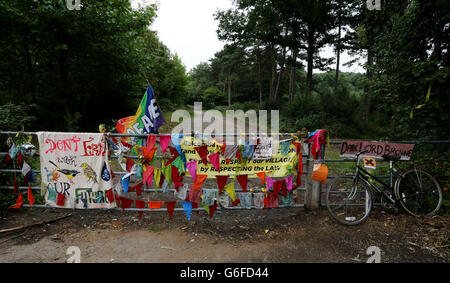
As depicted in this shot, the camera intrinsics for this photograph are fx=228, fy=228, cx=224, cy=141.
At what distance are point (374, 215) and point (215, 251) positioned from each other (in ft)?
10.3

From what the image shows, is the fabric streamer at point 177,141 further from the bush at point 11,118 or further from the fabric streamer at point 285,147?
the bush at point 11,118

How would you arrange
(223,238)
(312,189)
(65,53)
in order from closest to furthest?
(223,238)
(312,189)
(65,53)

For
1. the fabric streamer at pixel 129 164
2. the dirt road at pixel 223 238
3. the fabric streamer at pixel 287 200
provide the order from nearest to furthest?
the dirt road at pixel 223 238
the fabric streamer at pixel 129 164
the fabric streamer at pixel 287 200

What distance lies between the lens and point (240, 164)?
13.4 ft

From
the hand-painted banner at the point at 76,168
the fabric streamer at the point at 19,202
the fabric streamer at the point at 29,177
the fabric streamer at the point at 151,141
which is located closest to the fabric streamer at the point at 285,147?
the fabric streamer at the point at 151,141

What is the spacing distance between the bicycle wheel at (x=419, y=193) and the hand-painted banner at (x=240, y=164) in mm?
2029

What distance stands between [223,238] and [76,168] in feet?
9.33

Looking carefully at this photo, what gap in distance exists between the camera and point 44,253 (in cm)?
334

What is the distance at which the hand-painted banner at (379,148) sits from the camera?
4285 millimetres

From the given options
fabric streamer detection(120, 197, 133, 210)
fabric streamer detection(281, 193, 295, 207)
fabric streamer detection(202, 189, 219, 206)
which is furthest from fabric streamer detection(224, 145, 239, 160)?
fabric streamer detection(120, 197, 133, 210)

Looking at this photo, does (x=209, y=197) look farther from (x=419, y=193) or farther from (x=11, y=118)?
(x=11, y=118)

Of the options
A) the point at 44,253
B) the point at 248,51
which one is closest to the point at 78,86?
the point at 44,253

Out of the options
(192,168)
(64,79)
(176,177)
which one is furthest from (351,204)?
(64,79)

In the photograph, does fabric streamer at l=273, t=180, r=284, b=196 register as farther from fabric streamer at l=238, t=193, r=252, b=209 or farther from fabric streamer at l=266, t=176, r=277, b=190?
fabric streamer at l=238, t=193, r=252, b=209
